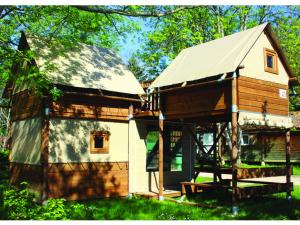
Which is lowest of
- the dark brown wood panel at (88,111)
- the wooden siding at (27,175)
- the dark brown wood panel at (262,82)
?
the wooden siding at (27,175)

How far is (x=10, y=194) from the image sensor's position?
11391 mm

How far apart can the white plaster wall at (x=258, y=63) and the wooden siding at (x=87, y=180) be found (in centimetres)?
632

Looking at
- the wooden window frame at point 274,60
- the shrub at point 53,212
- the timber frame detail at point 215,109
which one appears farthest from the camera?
the wooden window frame at point 274,60

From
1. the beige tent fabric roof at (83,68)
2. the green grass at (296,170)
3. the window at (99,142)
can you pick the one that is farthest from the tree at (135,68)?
the window at (99,142)

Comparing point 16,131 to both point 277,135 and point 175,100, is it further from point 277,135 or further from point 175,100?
point 277,135

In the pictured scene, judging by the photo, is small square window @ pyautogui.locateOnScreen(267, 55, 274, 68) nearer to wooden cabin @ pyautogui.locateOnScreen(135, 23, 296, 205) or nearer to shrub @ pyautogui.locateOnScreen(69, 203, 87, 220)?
wooden cabin @ pyautogui.locateOnScreen(135, 23, 296, 205)

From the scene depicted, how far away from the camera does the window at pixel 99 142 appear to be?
14.3 meters

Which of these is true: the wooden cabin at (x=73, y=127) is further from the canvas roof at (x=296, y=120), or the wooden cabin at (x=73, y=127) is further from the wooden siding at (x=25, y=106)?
the canvas roof at (x=296, y=120)

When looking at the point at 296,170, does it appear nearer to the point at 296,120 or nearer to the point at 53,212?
the point at 296,120

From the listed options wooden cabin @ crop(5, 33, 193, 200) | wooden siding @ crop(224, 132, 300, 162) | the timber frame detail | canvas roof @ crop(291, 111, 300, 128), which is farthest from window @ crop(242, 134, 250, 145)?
the timber frame detail

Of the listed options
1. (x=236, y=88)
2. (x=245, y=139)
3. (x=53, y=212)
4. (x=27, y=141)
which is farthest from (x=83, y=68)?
(x=245, y=139)

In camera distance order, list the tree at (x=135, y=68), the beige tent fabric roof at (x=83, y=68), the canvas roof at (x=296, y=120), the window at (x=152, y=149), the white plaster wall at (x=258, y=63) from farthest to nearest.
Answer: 1. the tree at (x=135, y=68)
2. the canvas roof at (x=296, y=120)
3. the window at (x=152, y=149)
4. the beige tent fabric roof at (x=83, y=68)
5. the white plaster wall at (x=258, y=63)

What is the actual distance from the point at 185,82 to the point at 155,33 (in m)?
18.0

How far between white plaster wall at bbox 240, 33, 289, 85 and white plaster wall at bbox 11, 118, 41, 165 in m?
7.76
